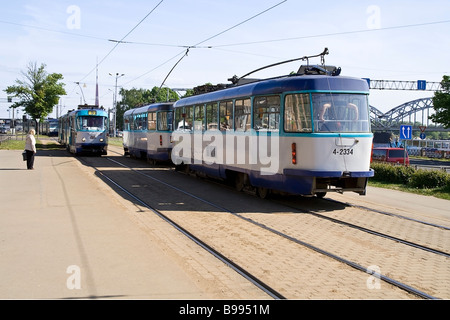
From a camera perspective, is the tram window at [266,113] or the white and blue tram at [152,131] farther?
the white and blue tram at [152,131]

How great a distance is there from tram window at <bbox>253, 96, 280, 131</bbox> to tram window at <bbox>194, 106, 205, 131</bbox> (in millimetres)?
4424

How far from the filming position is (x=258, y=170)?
13078 mm

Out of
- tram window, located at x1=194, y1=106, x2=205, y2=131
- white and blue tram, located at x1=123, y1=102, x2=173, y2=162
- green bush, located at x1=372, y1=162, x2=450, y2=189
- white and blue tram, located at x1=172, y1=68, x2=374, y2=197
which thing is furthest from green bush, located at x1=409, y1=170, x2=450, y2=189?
white and blue tram, located at x1=123, y1=102, x2=173, y2=162

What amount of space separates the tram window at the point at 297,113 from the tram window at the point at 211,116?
4.44 metres

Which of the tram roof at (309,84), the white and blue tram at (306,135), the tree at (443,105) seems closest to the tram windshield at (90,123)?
the white and blue tram at (306,135)

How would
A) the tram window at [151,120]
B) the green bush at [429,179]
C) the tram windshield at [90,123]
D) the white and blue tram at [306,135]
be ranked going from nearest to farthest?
the white and blue tram at [306,135] → the green bush at [429,179] → the tram window at [151,120] → the tram windshield at [90,123]

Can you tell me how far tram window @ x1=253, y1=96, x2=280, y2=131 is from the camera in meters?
12.4

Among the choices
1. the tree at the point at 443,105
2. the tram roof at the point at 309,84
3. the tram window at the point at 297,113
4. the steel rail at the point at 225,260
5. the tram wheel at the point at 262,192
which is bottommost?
the steel rail at the point at 225,260

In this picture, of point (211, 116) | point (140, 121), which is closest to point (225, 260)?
point (211, 116)

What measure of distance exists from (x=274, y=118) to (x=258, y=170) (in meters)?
1.48

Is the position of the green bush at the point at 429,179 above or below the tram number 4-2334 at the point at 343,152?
below

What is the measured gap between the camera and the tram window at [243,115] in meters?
13.7

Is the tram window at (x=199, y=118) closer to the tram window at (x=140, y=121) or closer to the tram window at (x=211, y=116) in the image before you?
the tram window at (x=211, y=116)
